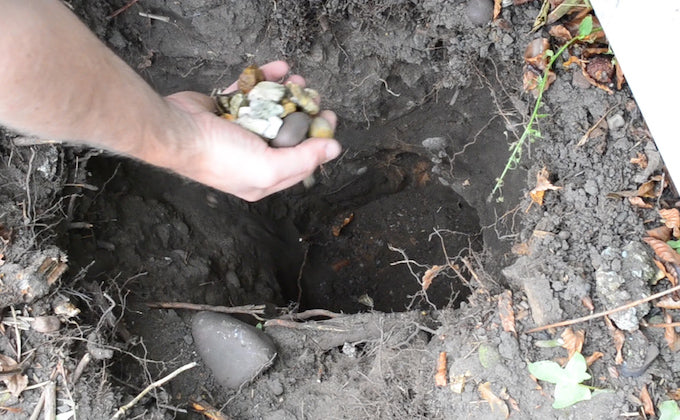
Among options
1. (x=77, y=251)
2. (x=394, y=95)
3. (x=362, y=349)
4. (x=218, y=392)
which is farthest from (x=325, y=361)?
(x=394, y=95)

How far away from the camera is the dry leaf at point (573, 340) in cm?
A: 164

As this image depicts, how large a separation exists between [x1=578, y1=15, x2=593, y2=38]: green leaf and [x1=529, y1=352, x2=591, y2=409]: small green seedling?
99 cm

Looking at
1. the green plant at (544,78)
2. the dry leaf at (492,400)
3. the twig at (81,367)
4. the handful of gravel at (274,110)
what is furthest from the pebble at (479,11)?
the twig at (81,367)

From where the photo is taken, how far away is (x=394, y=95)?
260cm

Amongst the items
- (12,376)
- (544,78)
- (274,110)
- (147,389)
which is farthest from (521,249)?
(12,376)

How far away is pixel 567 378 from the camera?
5.25 feet

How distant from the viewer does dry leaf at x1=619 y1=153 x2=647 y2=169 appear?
1773 mm

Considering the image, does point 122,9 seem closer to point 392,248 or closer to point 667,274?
point 392,248

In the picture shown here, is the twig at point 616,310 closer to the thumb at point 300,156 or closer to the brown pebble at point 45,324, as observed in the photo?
the thumb at point 300,156

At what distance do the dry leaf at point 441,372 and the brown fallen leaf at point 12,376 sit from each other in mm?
1239

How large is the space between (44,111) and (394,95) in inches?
63.7

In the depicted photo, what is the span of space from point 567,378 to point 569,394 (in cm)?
4

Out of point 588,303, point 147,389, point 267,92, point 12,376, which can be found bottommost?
point 147,389

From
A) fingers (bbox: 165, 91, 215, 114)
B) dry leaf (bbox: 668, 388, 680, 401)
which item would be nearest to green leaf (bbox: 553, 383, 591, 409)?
dry leaf (bbox: 668, 388, 680, 401)
